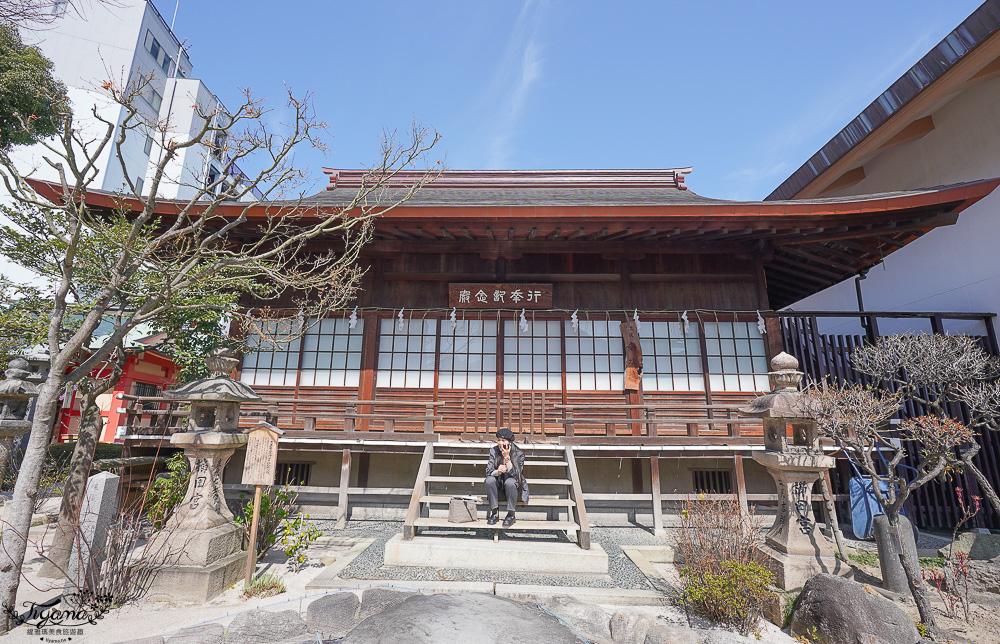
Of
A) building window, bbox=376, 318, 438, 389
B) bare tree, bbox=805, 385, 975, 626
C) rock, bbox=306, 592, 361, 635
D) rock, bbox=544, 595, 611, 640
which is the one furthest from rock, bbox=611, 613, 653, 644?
building window, bbox=376, 318, 438, 389

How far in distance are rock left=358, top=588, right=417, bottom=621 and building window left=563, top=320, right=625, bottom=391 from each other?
535cm

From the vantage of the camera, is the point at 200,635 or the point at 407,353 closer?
the point at 200,635

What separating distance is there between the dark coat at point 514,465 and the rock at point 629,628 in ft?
7.19

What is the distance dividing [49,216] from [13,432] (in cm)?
217

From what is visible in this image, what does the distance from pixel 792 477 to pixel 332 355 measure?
7.95 m

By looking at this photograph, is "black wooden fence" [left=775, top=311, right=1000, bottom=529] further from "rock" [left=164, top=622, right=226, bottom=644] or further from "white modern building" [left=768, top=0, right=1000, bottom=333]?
"rock" [left=164, top=622, right=226, bottom=644]

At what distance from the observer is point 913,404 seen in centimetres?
885

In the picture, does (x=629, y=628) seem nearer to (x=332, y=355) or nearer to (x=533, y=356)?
(x=533, y=356)

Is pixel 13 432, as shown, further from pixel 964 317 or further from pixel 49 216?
pixel 964 317

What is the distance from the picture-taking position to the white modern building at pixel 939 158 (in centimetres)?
854

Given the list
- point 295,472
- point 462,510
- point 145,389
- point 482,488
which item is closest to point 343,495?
point 295,472

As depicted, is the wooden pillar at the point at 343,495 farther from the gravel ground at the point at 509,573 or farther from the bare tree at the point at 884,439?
the bare tree at the point at 884,439

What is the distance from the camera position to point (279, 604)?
446 cm

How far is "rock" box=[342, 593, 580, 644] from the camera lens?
120 inches
